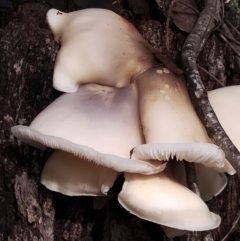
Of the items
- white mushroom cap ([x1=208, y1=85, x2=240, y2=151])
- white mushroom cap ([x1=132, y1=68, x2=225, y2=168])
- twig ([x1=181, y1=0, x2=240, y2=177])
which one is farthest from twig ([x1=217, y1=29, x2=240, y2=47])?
white mushroom cap ([x1=132, y1=68, x2=225, y2=168])

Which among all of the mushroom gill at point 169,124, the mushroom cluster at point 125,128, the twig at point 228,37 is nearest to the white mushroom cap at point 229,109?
the mushroom cluster at point 125,128

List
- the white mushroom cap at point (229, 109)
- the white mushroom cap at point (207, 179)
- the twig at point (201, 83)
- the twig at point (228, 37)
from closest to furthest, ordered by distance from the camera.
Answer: the twig at point (201, 83)
the white mushroom cap at point (229, 109)
the white mushroom cap at point (207, 179)
the twig at point (228, 37)

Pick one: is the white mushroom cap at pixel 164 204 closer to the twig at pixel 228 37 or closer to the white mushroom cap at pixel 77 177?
the white mushroom cap at pixel 77 177

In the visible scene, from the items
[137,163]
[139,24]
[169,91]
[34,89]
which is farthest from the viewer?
[139,24]

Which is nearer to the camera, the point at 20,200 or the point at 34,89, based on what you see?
the point at 20,200

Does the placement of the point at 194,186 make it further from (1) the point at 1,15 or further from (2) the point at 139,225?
(1) the point at 1,15

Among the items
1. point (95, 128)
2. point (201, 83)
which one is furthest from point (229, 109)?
point (95, 128)

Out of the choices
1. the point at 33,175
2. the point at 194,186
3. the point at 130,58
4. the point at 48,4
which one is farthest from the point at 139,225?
the point at 48,4
